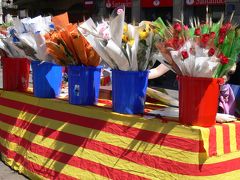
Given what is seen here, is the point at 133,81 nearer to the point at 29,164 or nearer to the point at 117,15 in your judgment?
the point at 117,15

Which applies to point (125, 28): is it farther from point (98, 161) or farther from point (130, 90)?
point (98, 161)

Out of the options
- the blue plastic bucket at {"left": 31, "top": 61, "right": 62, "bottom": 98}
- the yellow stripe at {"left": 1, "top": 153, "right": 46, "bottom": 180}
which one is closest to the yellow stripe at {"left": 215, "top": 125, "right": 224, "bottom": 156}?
the yellow stripe at {"left": 1, "top": 153, "right": 46, "bottom": 180}

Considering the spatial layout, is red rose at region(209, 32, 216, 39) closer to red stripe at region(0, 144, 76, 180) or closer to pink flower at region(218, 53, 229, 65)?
pink flower at region(218, 53, 229, 65)

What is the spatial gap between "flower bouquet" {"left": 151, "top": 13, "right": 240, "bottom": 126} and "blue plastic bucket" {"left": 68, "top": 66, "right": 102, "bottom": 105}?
917 millimetres

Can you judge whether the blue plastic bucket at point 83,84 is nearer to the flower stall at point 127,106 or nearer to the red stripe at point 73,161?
the flower stall at point 127,106

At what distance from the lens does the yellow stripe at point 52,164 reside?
3.60 meters

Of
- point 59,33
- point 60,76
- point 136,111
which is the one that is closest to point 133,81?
point 136,111

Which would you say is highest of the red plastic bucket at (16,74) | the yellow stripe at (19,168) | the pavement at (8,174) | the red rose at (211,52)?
the red rose at (211,52)

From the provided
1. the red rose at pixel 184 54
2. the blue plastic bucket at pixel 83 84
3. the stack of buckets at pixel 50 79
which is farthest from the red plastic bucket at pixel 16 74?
the red rose at pixel 184 54

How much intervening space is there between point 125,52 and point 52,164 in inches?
51.5

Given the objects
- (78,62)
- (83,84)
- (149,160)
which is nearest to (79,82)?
(83,84)

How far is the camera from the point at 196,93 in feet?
9.37

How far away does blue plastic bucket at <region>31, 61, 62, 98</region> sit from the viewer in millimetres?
4215

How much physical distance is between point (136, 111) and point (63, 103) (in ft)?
2.76
